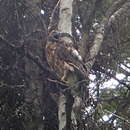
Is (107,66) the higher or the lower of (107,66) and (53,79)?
the higher

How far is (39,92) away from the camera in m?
4.26

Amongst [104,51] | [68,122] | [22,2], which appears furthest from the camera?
[104,51]

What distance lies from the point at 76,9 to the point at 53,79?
1.65 m

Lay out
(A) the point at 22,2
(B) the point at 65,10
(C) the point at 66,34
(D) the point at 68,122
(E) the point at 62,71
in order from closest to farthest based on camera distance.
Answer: (D) the point at 68,122, (E) the point at 62,71, (C) the point at 66,34, (B) the point at 65,10, (A) the point at 22,2

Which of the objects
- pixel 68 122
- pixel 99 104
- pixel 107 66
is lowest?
pixel 68 122

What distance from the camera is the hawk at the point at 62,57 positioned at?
3768 mm

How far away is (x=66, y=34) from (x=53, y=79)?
50 cm

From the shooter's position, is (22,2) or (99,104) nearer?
(99,104)

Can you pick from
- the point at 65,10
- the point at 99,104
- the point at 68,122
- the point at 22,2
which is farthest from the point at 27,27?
the point at 68,122

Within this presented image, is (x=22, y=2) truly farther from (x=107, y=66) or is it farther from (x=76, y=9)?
(x=107, y=66)

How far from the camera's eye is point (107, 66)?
4.84m

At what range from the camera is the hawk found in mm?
3768

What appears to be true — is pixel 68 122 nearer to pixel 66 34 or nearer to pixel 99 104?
pixel 99 104

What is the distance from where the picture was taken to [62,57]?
3.86m
